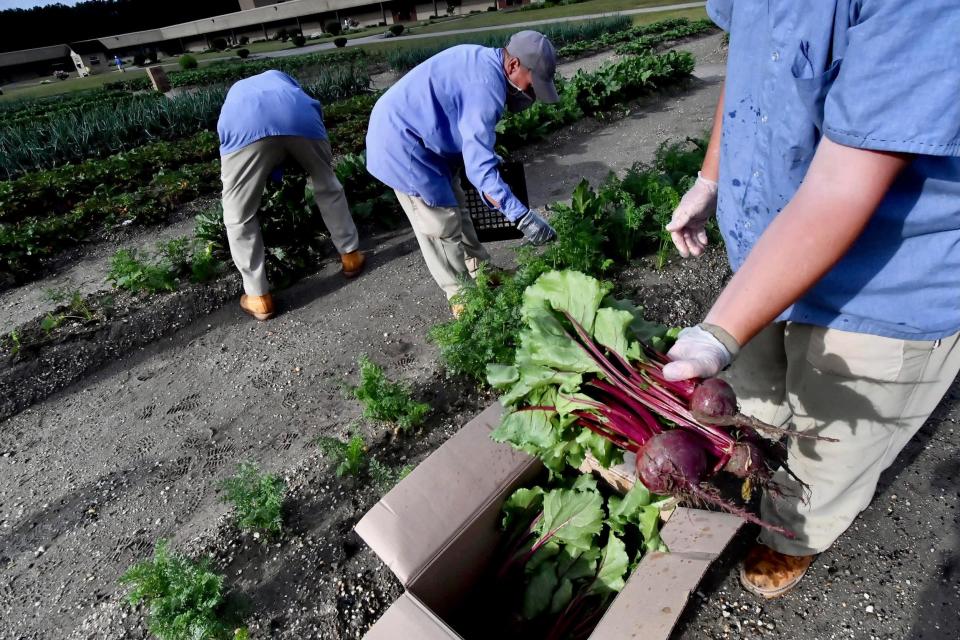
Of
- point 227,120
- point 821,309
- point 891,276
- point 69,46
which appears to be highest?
point 69,46

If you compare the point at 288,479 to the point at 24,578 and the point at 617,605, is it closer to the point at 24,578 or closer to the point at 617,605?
the point at 24,578

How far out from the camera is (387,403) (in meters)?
2.88

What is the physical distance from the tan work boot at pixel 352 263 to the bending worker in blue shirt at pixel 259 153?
0.44 metres

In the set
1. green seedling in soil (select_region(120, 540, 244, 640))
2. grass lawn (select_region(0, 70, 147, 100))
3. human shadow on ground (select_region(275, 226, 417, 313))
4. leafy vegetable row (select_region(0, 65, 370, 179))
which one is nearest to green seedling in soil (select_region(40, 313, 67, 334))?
human shadow on ground (select_region(275, 226, 417, 313))

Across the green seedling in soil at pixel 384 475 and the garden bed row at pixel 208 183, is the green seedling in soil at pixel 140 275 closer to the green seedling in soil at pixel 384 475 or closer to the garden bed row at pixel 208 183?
the garden bed row at pixel 208 183

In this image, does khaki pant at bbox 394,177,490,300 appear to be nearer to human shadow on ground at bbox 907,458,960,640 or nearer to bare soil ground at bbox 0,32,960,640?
bare soil ground at bbox 0,32,960,640

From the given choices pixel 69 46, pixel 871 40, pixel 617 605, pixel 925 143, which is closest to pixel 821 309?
pixel 925 143

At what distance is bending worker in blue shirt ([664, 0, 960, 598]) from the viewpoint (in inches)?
38.4

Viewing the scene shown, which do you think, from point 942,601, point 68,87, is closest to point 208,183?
point 942,601

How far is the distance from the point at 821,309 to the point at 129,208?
7.02m

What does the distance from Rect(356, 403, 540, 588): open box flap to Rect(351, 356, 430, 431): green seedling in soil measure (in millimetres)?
986

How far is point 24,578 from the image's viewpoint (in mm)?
2580

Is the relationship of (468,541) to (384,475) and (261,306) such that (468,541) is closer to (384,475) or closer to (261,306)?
(384,475)

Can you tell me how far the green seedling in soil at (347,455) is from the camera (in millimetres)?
2641
